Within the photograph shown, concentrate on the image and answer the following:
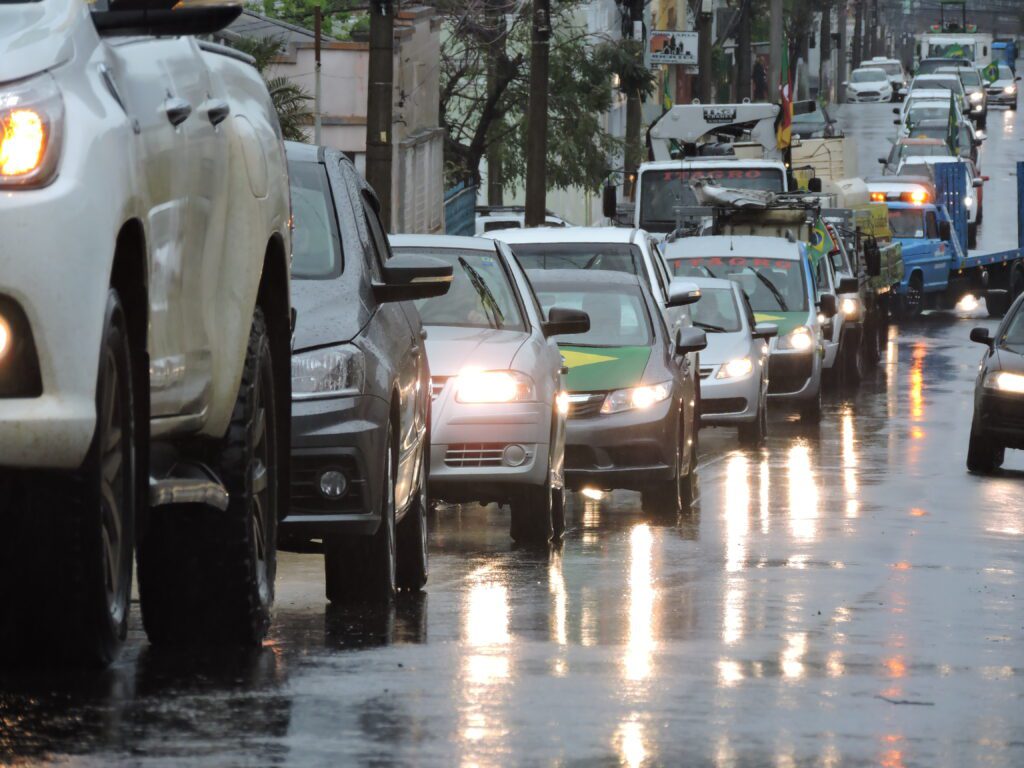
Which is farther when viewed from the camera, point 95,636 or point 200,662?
point 200,662

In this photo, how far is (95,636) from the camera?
578 cm

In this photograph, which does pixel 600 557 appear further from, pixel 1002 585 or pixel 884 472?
pixel 884 472

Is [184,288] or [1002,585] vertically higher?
[184,288]

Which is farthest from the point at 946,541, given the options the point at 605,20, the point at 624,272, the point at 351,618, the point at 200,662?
the point at 605,20

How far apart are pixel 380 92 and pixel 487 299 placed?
9.66 m

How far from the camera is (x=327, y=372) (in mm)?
8969

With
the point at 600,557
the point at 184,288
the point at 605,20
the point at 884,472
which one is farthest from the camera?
the point at 605,20

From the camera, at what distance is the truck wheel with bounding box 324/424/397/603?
9.33 meters

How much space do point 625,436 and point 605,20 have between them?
5663 centimetres

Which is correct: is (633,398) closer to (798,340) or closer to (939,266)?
(798,340)

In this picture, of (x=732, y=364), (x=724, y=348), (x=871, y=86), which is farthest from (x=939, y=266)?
(x=871, y=86)

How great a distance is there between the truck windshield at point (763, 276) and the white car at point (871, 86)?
290 feet

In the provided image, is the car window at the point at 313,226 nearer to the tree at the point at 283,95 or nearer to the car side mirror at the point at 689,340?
the car side mirror at the point at 689,340

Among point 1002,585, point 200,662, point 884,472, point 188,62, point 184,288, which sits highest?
point 188,62
